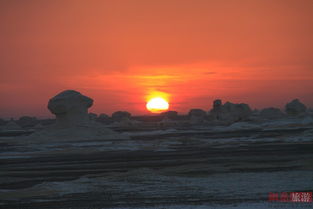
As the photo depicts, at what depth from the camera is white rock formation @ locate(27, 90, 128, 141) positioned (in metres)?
57.8

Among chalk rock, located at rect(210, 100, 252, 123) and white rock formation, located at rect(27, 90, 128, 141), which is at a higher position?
chalk rock, located at rect(210, 100, 252, 123)

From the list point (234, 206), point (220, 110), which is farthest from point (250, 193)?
point (220, 110)

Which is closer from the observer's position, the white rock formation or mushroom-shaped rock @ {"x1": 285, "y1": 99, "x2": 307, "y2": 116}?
the white rock formation

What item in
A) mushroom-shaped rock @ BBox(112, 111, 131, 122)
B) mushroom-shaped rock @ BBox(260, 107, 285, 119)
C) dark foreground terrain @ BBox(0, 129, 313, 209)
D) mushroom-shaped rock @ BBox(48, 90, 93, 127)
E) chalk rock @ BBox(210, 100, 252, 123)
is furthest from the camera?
mushroom-shaped rock @ BBox(112, 111, 131, 122)

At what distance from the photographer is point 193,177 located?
20594 mm

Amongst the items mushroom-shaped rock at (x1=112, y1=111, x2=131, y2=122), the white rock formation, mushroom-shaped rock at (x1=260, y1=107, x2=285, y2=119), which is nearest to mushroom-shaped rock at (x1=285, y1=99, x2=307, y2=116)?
mushroom-shaped rock at (x1=260, y1=107, x2=285, y2=119)

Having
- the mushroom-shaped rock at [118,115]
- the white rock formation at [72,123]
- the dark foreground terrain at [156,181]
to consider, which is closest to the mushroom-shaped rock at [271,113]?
the mushroom-shaped rock at [118,115]

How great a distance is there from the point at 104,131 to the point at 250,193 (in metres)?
44.8

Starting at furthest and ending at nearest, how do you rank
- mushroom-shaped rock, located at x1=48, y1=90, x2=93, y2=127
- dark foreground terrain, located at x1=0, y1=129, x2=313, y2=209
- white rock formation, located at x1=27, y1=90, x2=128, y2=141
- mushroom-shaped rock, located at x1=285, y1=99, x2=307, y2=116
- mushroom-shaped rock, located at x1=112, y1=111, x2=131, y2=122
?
mushroom-shaped rock, located at x1=112, y1=111, x2=131, y2=122
mushroom-shaped rock, located at x1=285, y1=99, x2=307, y2=116
mushroom-shaped rock, located at x1=48, y1=90, x2=93, y2=127
white rock formation, located at x1=27, y1=90, x2=128, y2=141
dark foreground terrain, located at x1=0, y1=129, x2=313, y2=209

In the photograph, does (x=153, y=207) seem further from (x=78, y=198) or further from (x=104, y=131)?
(x=104, y=131)

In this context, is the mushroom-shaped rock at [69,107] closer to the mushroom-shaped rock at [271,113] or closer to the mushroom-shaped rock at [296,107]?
the mushroom-shaped rock at [296,107]

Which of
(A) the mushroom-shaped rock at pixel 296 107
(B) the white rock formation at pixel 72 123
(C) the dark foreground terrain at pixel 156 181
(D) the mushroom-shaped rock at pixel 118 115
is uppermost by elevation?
(D) the mushroom-shaped rock at pixel 118 115

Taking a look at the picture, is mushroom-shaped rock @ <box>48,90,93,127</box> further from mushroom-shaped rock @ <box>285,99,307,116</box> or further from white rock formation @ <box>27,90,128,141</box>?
mushroom-shaped rock @ <box>285,99,307,116</box>

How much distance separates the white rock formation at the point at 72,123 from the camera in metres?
57.8
